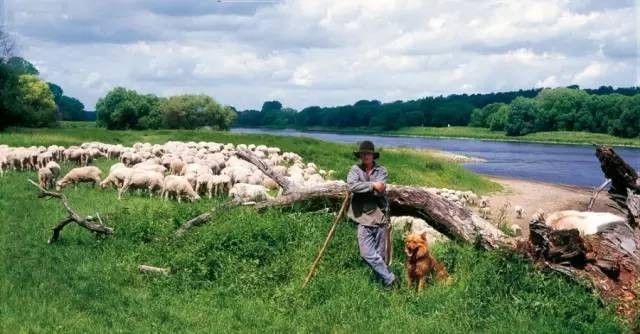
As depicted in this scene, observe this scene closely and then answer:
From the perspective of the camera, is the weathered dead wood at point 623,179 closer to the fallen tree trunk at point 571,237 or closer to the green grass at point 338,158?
the fallen tree trunk at point 571,237

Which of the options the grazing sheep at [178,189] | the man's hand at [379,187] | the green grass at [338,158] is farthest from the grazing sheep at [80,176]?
the man's hand at [379,187]

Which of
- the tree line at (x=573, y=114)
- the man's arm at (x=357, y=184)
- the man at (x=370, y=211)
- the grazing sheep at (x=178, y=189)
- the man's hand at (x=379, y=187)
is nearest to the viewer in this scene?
the man's hand at (x=379, y=187)

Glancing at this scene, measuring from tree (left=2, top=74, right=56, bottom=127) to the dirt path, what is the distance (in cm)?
3656

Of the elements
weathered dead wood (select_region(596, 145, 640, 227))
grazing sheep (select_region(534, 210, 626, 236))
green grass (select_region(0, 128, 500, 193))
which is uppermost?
weathered dead wood (select_region(596, 145, 640, 227))

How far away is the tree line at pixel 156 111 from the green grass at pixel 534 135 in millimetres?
48070

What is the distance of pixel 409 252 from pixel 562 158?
231 feet

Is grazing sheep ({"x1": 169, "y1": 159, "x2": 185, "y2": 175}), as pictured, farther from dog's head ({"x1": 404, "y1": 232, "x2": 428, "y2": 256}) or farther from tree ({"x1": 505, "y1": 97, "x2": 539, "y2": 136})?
tree ({"x1": 505, "y1": 97, "x2": 539, "y2": 136})

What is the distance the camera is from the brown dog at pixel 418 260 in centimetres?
1083

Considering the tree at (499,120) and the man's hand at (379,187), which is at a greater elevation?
the man's hand at (379,187)

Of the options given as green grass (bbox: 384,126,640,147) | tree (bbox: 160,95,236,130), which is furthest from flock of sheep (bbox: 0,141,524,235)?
green grass (bbox: 384,126,640,147)

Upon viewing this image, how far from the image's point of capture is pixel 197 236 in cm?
1328

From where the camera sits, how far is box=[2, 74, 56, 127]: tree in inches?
2238

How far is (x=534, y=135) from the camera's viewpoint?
12188 cm

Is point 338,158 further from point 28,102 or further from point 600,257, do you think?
point 28,102
